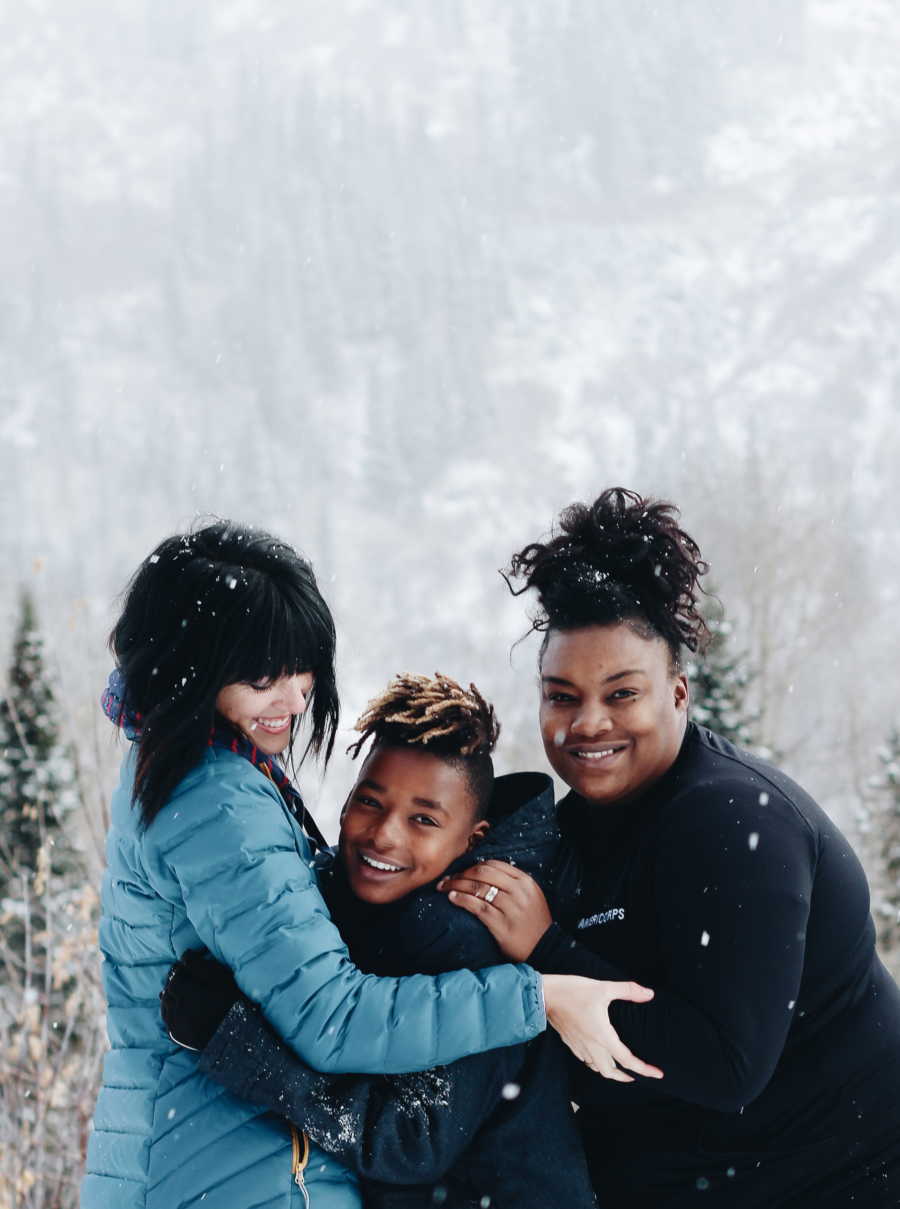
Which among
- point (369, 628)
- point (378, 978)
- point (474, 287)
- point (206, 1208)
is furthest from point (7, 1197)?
point (474, 287)

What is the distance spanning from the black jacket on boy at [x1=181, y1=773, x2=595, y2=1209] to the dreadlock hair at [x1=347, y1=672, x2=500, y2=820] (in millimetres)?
129

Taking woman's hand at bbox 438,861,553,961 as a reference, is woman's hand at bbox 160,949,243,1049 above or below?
below

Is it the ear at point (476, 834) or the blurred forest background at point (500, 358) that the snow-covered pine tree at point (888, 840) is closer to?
the blurred forest background at point (500, 358)

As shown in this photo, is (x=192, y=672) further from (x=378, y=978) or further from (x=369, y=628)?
(x=369, y=628)

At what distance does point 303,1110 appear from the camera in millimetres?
2062

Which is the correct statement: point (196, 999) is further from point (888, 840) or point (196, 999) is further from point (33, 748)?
point (888, 840)

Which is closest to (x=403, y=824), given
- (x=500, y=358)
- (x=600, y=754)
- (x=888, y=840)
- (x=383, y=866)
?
(x=383, y=866)

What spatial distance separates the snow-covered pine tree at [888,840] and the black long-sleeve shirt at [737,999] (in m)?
12.6

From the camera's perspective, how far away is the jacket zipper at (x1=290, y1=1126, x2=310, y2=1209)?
210cm

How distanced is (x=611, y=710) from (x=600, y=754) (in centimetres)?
10

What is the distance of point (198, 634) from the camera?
7.25 feet

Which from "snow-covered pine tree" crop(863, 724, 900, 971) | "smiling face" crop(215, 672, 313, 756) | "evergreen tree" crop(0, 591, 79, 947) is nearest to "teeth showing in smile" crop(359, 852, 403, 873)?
"smiling face" crop(215, 672, 313, 756)

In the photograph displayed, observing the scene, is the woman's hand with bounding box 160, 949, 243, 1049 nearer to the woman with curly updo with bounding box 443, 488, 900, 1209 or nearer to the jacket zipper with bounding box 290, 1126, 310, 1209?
the jacket zipper with bounding box 290, 1126, 310, 1209

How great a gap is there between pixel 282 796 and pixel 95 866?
4.42 metres
